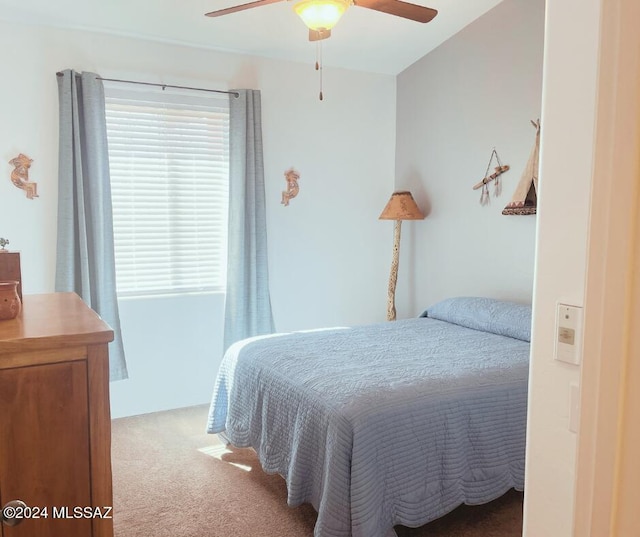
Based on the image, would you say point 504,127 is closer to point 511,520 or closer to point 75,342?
point 511,520

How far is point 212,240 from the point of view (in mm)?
3891

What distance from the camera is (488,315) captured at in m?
3.27

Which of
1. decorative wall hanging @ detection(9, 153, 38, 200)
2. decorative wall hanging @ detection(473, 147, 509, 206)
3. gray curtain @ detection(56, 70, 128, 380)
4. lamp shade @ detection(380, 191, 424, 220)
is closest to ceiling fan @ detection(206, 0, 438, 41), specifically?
gray curtain @ detection(56, 70, 128, 380)

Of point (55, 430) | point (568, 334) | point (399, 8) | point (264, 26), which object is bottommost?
point (55, 430)

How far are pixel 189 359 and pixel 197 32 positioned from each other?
2.22 m

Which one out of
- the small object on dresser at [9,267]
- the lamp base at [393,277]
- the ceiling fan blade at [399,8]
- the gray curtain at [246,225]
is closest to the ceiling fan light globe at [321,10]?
the ceiling fan blade at [399,8]

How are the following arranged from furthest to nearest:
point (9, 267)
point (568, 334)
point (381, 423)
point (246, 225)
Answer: point (246, 225) < point (381, 423) < point (9, 267) < point (568, 334)

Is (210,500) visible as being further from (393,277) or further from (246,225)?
(393,277)

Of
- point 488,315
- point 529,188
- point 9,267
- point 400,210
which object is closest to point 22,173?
point 9,267

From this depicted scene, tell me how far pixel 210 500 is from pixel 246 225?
1.90 m

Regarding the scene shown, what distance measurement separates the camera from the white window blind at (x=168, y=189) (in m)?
3.56

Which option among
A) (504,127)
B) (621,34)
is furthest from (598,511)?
(504,127)

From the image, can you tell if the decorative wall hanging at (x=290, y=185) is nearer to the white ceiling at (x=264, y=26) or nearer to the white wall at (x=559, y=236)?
the white ceiling at (x=264, y=26)

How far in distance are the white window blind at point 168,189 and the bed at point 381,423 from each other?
1.12 m
